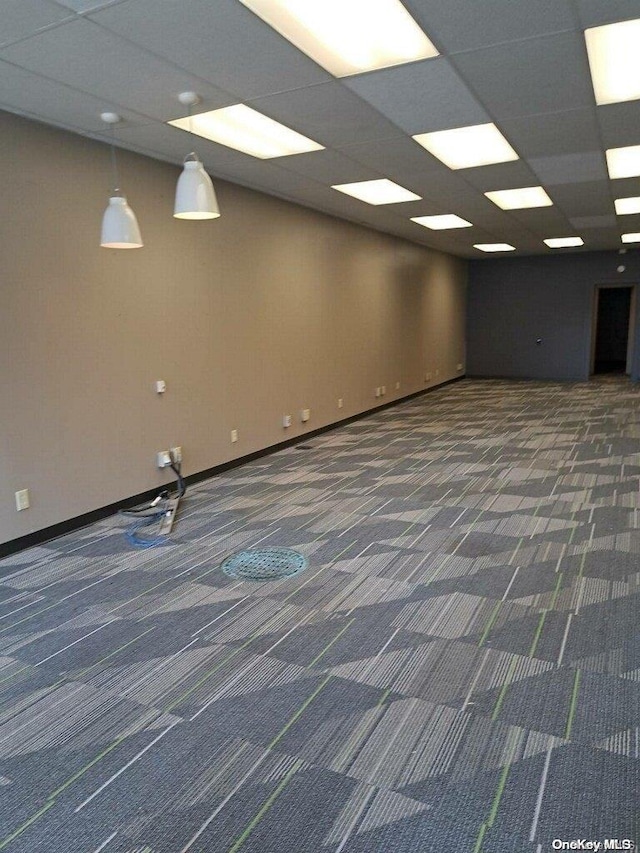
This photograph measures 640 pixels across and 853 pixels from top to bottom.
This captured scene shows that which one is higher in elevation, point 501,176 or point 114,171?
point 501,176

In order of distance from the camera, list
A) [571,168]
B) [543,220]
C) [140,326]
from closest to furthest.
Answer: [140,326] < [571,168] < [543,220]

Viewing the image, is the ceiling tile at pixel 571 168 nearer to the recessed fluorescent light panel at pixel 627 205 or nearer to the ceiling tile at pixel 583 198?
the ceiling tile at pixel 583 198

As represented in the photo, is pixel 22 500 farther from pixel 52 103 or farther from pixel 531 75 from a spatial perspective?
pixel 531 75

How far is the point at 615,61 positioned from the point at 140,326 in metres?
3.37

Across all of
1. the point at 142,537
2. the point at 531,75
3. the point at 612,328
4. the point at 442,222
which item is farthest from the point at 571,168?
the point at 612,328

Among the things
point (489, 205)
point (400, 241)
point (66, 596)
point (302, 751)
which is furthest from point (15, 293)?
point (400, 241)

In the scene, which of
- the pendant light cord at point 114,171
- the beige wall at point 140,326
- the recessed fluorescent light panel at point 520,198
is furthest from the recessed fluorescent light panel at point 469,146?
the pendant light cord at point 114,171

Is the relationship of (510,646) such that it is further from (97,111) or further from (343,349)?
(343,349)

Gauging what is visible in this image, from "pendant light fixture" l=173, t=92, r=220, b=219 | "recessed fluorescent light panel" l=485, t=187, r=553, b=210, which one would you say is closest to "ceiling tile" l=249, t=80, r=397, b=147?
"pendant light fixture" l=173, t=92, r=220, b=219

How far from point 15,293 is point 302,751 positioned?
9.86 ft

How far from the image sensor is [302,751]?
75.4 inches

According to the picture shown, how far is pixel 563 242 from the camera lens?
30.7 ft

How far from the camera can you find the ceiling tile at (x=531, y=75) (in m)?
2.59

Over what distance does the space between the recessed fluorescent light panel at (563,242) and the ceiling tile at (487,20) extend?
710cm
